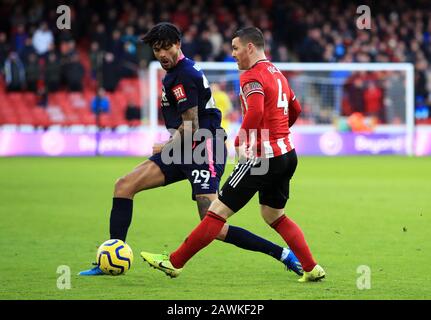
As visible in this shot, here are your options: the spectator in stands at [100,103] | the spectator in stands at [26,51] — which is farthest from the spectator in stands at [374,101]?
the spectator in stands at [26,51]

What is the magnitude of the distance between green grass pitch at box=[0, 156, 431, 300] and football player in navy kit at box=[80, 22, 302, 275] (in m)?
0.32

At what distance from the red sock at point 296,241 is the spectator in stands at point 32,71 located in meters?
18.9

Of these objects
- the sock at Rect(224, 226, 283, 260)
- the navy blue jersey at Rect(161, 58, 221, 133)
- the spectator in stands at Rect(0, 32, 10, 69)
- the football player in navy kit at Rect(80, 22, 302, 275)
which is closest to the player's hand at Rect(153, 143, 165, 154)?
the football player in navy kit at Rect(80, 22, 302, 275)

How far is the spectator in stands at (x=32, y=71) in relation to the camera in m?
25.7

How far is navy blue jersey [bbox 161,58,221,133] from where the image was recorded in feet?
26.7

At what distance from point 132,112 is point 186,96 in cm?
1819

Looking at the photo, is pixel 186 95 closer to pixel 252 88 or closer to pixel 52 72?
pixel 252 88

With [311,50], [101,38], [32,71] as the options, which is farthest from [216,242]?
[311,50]

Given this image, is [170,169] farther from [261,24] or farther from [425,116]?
[261,24]

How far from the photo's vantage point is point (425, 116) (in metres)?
27.2

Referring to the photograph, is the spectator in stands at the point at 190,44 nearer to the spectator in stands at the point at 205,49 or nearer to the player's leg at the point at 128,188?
the spectator in stands at the point at 205,49

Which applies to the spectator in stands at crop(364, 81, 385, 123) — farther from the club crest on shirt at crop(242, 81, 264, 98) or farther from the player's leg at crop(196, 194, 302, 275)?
the club crest on shirt at crop(242, 81, 264, 98)

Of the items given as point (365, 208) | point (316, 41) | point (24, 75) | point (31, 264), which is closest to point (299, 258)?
point (31, 264)

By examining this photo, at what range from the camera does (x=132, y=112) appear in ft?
85.9
